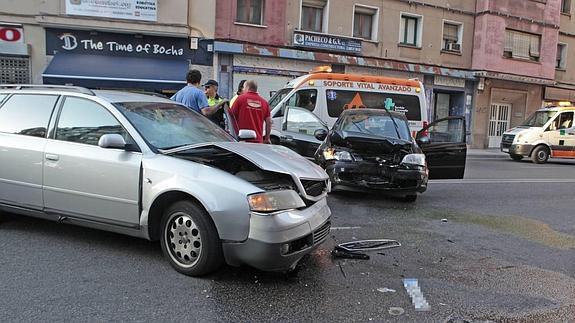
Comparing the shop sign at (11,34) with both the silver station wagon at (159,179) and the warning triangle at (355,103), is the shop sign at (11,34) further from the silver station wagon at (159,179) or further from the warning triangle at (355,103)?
the silver station wagon at (159,179)

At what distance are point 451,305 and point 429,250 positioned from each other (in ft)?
4.97

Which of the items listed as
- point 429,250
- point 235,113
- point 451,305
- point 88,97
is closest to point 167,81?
point 235,113

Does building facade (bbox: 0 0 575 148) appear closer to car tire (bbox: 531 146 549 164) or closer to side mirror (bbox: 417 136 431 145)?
car tire (bbox: 531 146 549 164)

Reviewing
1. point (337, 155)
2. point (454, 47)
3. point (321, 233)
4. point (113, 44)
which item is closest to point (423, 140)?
point (337, 155)

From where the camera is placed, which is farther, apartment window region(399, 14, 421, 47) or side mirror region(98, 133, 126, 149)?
apartment window region(399, 14, 421, 47)

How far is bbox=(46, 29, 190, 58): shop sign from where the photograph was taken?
1611 cm

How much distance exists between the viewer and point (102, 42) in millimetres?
16484

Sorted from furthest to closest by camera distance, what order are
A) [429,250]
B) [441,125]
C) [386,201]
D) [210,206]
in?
[441,125], [386,201], [429,250], [210,206]

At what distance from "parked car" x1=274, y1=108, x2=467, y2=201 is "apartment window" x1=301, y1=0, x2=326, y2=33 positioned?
10791 millimetres

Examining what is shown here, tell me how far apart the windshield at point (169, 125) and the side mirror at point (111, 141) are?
0.23 metres

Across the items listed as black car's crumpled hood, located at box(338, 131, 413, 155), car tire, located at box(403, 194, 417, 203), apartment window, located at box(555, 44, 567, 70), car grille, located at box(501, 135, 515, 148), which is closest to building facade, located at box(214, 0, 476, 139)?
car grille, located at box(501, 135, 515, 148)

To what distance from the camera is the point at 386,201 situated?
8023 millimetres

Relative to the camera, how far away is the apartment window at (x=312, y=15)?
1917 cm

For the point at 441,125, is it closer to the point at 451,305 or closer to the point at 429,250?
the point at 429,250
